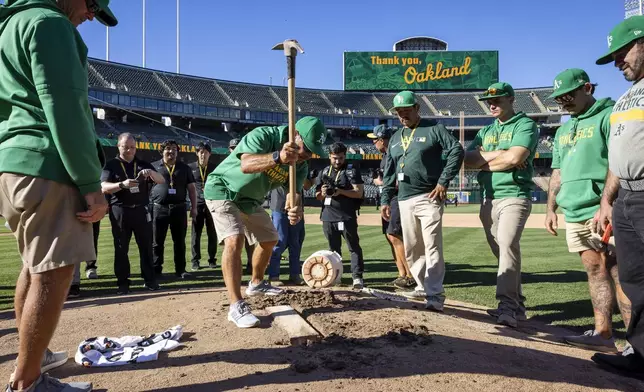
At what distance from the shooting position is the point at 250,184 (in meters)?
4.62

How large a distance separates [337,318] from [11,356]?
258 cm

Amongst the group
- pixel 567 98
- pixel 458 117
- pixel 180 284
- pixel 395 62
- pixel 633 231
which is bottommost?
pixel 180 284

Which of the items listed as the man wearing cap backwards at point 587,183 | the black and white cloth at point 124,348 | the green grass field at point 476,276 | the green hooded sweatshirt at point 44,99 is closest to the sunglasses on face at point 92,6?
the green hooded sweatshirt at point 44,99

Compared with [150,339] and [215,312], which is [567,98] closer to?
[215,312]

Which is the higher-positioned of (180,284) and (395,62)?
(395,62)

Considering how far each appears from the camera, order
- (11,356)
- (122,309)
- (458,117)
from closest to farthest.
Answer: (11,356)
(122,309)
(458,117)

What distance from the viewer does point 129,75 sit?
155 ft

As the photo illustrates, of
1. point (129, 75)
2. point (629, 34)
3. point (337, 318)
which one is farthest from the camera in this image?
point (129, 75)

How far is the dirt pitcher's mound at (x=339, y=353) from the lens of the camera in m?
2.96

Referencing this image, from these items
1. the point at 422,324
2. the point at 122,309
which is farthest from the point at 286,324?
the point at 122,309

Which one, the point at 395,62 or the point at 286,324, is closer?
the point at 286,324

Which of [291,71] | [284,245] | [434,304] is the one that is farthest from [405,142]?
[284,245]

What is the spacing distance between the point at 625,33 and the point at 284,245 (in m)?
5.19

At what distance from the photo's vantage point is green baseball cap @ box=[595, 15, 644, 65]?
3.18 meters
